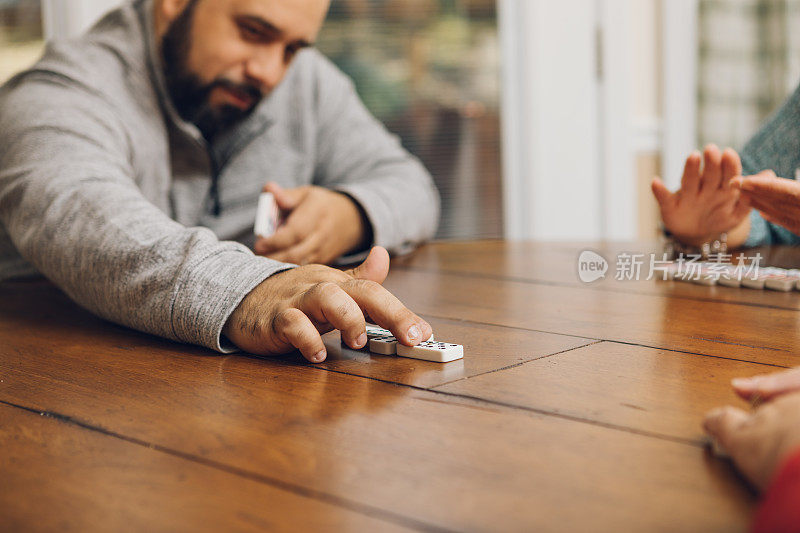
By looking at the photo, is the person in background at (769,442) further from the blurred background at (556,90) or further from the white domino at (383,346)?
the blurred background at (556,90)

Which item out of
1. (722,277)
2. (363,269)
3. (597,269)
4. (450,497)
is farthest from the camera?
(597,269)

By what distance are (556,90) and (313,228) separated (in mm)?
1575

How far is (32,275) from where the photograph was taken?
1356 mm

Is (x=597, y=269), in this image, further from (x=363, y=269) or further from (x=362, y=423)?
(x=362, y=423)

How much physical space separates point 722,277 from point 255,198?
2.91 ft

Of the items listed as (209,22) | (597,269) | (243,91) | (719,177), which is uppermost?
(209,22)

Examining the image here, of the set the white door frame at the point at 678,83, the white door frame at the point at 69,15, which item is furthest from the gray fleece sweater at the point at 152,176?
the white door frame at the point at 678,83

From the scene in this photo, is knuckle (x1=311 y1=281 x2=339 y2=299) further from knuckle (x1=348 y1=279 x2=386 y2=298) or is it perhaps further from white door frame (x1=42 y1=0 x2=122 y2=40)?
white door frame (x1=42 y1=0 x2=122 y2=40)

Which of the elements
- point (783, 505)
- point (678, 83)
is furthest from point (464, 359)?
point (678, 83)

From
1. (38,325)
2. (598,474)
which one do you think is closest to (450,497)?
(598,474)

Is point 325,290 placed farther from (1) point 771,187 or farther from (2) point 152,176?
(2) point 152,176

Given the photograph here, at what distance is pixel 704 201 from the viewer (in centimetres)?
122

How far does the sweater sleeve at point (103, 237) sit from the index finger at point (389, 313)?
11cm

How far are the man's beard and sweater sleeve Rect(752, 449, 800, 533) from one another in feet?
4.15
